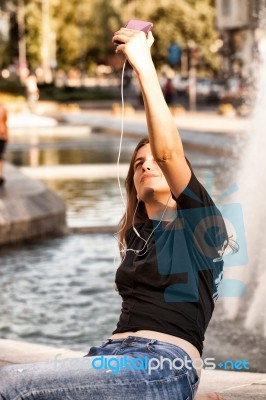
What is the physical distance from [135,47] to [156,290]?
0.79 metres

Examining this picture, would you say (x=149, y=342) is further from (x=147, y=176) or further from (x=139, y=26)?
(x=139, y=26)

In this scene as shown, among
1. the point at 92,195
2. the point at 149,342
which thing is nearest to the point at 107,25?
the point at 92,195

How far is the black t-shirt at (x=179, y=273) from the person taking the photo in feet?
12.0

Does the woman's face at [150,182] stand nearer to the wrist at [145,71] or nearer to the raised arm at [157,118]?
the raised arm at [157,118]

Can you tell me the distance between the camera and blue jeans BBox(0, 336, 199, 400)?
3.47 metres

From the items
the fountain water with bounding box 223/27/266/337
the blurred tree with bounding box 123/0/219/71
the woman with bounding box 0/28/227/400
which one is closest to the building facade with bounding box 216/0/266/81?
the blurred tree with bounding box 123/0/219/71

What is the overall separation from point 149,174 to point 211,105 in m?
53.9

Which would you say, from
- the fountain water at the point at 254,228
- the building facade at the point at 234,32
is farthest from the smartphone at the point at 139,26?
the building facade at the point at 234,32

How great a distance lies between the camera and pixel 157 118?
354 cm

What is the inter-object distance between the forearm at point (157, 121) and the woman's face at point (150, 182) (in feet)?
0.99

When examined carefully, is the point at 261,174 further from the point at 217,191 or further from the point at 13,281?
the point at 217,191

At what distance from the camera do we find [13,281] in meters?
10.7

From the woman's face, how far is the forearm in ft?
0.99

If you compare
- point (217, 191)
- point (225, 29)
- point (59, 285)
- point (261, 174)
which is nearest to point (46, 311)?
point (59, 285)
